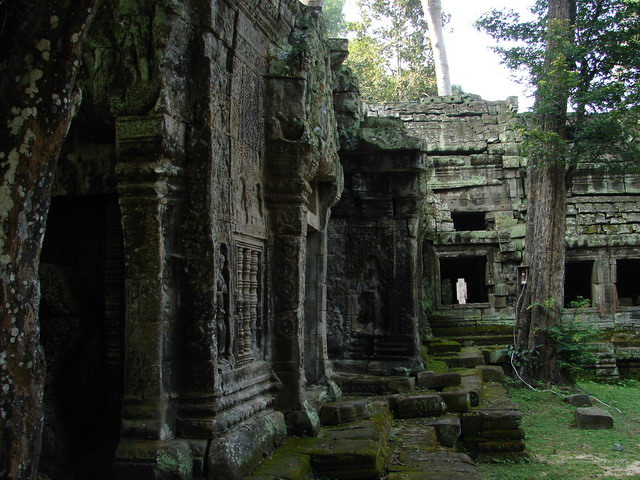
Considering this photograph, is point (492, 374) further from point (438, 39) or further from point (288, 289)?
point (438, 39)

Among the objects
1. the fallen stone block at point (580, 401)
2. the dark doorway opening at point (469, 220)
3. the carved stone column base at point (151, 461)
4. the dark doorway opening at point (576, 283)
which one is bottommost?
the fallen stone block at point (580, 401)

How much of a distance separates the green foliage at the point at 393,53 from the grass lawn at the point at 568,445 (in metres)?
19.2

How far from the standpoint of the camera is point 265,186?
5.67 m

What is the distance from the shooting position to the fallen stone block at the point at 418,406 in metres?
7.28

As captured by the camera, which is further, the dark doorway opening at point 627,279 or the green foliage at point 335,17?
the green foliage at point 335,17

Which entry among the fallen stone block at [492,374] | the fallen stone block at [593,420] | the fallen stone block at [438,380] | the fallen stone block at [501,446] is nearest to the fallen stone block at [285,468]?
the fallen stone block at [501,446]

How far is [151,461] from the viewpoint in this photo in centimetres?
404

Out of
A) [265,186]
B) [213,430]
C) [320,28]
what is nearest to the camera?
[213,430]

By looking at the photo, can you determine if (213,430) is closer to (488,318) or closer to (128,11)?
(128,11)

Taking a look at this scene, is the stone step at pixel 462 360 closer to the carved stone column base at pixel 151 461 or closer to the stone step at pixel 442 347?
the stone step at pixel 442 347

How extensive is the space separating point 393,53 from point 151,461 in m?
26.6

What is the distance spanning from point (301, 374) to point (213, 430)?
5.17ft

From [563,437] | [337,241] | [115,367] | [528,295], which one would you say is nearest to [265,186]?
[115,367]

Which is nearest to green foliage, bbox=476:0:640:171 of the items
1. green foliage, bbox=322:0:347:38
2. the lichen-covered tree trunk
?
the lichen-covered tree trunk
